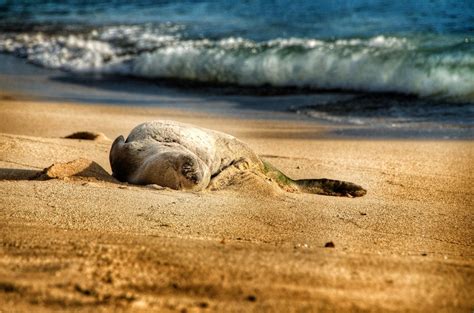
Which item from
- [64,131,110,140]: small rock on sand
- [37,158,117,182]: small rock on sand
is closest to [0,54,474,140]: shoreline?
[64,131,110,140]: small rock on sand

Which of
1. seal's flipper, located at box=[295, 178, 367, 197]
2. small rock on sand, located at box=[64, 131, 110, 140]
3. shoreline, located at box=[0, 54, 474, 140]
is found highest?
seal's flipper, located at box=[295, 178, 367, 197]

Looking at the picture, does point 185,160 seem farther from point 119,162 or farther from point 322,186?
point 322,186

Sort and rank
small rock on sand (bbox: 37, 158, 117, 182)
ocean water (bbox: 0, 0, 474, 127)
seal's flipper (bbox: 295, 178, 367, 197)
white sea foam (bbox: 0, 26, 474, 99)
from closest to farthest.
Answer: small rock on sand (bbox: 37, 158, 117, 182), seal's flipper (bbox: 295, 178, 367, 197), ocean water (bbox: 0, 0, 474, 127), white sea foam (bbox: 0, 26, 474, 99)

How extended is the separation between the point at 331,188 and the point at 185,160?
126cm

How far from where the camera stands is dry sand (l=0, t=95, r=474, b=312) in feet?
9.29

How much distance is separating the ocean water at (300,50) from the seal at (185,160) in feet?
12.3

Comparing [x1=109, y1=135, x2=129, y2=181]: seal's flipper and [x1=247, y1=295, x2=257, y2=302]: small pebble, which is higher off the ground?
[x1=247, y1=295, x2=257, y2=302]: small pebble

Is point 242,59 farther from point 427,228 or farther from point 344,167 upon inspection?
point 427,228

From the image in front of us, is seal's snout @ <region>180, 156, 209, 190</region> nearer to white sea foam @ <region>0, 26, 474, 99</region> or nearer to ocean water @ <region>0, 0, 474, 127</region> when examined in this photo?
ocean water @ <region>0, 0, 474, 127</region>

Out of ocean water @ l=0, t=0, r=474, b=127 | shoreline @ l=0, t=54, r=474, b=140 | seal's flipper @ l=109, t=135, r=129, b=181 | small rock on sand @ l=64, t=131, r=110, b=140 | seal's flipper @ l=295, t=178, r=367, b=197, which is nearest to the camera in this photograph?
seal's flipper @ l=109, t=135, r=129, b=181

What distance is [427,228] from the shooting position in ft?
15.3

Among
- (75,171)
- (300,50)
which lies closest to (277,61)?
(300,50)

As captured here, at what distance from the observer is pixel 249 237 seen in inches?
161

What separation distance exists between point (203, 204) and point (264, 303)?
6.18 feet
